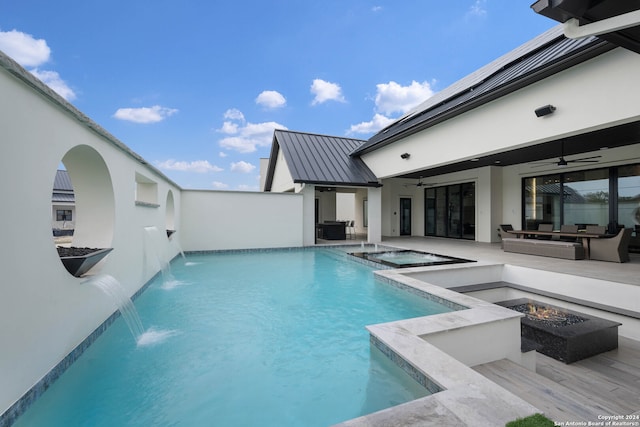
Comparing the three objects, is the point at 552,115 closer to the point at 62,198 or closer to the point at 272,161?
the point at 272,161

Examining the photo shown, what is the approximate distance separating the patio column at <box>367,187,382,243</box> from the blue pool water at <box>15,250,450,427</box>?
6.99m

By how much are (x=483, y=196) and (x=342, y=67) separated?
12549 millimetres

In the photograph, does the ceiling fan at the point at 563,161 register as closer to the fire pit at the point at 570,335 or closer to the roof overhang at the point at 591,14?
the fire pit at the point at 570,335

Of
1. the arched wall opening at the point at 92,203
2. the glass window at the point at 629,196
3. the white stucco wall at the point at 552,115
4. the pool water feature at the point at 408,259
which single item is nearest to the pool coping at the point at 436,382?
the arched wall opening at the point at 92,203

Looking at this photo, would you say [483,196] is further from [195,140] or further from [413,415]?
[195,140]

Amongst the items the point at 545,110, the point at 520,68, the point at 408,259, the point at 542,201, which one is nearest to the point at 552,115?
the point at 545,110

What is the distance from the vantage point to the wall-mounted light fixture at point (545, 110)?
18.1 feet

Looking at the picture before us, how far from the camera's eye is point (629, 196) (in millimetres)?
8344

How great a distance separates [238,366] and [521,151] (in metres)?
9.52

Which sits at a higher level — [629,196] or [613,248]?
[629,196]

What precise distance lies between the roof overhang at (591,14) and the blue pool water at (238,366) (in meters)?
3.11

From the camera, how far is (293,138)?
1481cm

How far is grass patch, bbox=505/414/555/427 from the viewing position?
5.55 ft

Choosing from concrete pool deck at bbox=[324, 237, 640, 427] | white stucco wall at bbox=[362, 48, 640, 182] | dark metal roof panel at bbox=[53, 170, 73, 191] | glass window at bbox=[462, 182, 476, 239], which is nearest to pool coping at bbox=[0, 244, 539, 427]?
concrete pool deck at bbox=[324, 237, 640, 427]
